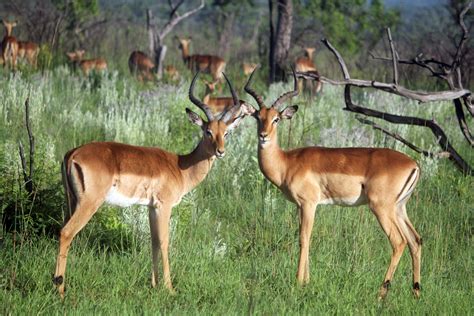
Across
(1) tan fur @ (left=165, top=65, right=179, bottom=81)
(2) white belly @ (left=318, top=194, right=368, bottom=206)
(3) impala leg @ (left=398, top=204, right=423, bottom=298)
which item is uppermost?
(1) tan fur @ (left=165, top=65, right=179, bottom=81)

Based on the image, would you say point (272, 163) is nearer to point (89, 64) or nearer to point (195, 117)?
point (195, 117)

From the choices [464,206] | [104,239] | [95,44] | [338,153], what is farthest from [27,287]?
[95,44]

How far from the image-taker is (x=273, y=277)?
5484 millimetres

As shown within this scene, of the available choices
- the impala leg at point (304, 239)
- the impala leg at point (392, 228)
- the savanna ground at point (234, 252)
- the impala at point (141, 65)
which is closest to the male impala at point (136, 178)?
the savanna ground at point (234, 252)

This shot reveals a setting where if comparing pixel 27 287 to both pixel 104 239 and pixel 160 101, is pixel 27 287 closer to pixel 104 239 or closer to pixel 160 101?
pixel 104 239

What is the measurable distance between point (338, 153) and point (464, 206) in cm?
186

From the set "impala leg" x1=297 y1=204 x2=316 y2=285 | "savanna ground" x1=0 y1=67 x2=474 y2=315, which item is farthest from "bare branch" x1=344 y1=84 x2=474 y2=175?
"impala leg" x1=297 y1=204 x2=316 y2=285

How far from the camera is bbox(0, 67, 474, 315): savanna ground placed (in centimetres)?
502

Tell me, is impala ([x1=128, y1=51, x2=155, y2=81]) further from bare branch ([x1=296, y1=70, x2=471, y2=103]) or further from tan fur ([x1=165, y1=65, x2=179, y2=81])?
bare branch ([x1=296, y1=70, x2=471, y2=103])

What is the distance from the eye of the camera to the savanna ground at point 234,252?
5023 millimetres

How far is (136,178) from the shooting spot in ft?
18.1

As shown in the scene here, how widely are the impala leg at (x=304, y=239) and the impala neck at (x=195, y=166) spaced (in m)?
0.73

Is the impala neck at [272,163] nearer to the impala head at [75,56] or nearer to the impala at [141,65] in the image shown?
the impala at [141,65]

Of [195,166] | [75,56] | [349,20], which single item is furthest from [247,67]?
[195,166]
